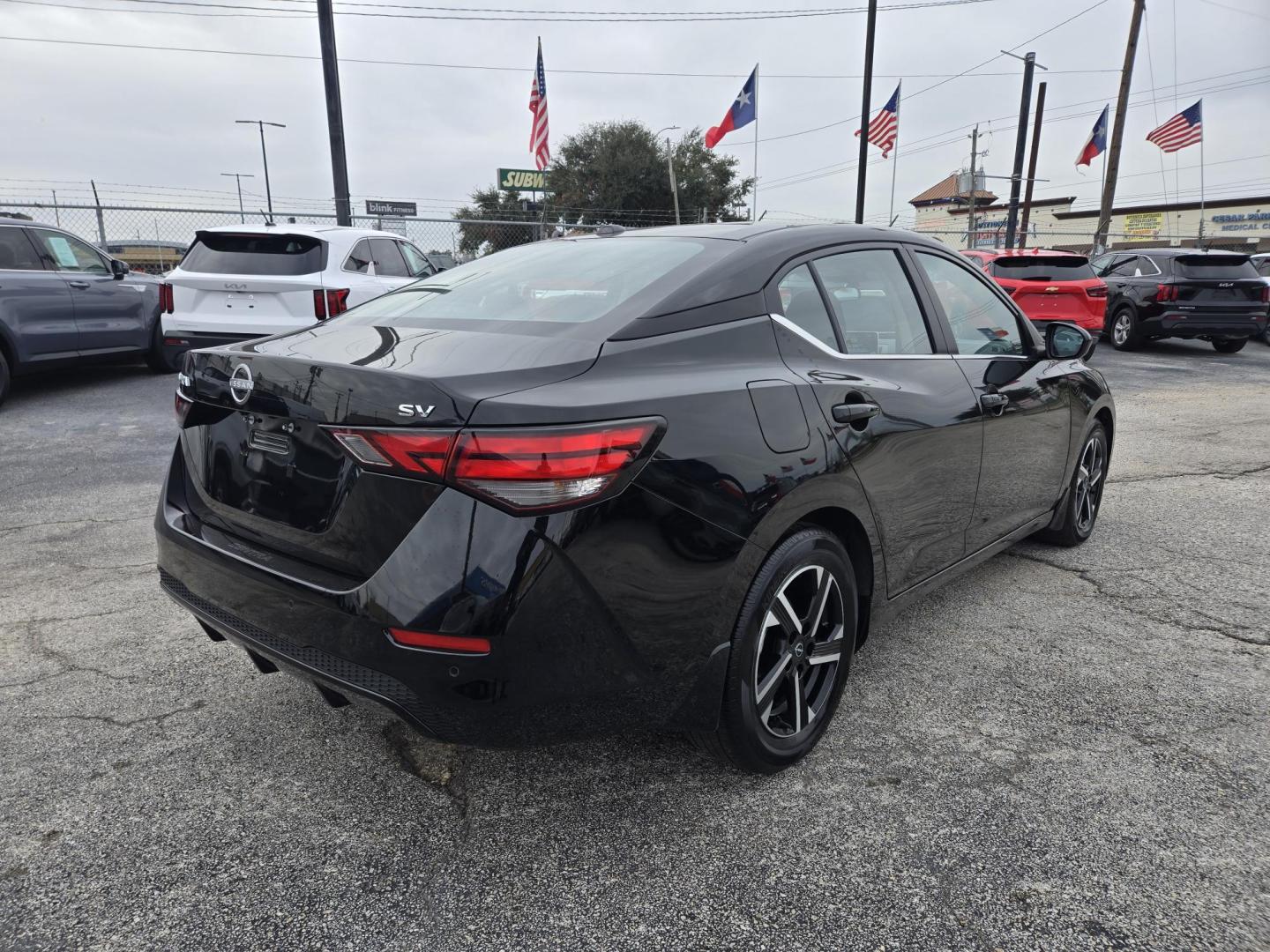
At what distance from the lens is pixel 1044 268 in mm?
13148

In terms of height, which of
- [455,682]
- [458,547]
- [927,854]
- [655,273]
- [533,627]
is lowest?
[927,854]

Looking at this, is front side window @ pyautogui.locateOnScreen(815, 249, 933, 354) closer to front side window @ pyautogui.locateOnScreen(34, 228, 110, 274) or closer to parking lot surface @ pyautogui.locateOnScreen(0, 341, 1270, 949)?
parking lot surface @ pyautogui.locateOnScreen(0, 341, 1270, 949)

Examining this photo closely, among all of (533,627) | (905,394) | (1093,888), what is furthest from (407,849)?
(905,394)

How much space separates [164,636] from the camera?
344 cm

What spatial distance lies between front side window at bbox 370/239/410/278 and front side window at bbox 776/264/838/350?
285 inches

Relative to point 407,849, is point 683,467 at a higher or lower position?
higher

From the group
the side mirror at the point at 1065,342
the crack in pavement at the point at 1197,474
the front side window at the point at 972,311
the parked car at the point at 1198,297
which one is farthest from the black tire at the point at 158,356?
the parked car at the point at 1198,297

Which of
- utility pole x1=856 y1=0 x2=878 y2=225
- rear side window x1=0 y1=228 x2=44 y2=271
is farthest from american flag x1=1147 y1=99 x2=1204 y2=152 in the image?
rear side window x1=0 y1=228 x2=44 y2=271

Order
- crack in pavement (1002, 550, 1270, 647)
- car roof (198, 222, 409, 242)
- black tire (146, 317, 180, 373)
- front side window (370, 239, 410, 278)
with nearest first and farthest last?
crack in pavement (1002, 550, 1270, 647)
car roof (198, 222, 409, 242)
front side window (370, 239, 410, 278)
black tire (146, 317, 180, 373)

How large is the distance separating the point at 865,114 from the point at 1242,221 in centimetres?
3704

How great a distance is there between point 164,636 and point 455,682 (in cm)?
210

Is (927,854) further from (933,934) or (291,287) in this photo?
(291,287)

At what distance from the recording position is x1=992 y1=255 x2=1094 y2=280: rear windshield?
13.1m

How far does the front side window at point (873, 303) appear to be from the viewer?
2.85 metres
